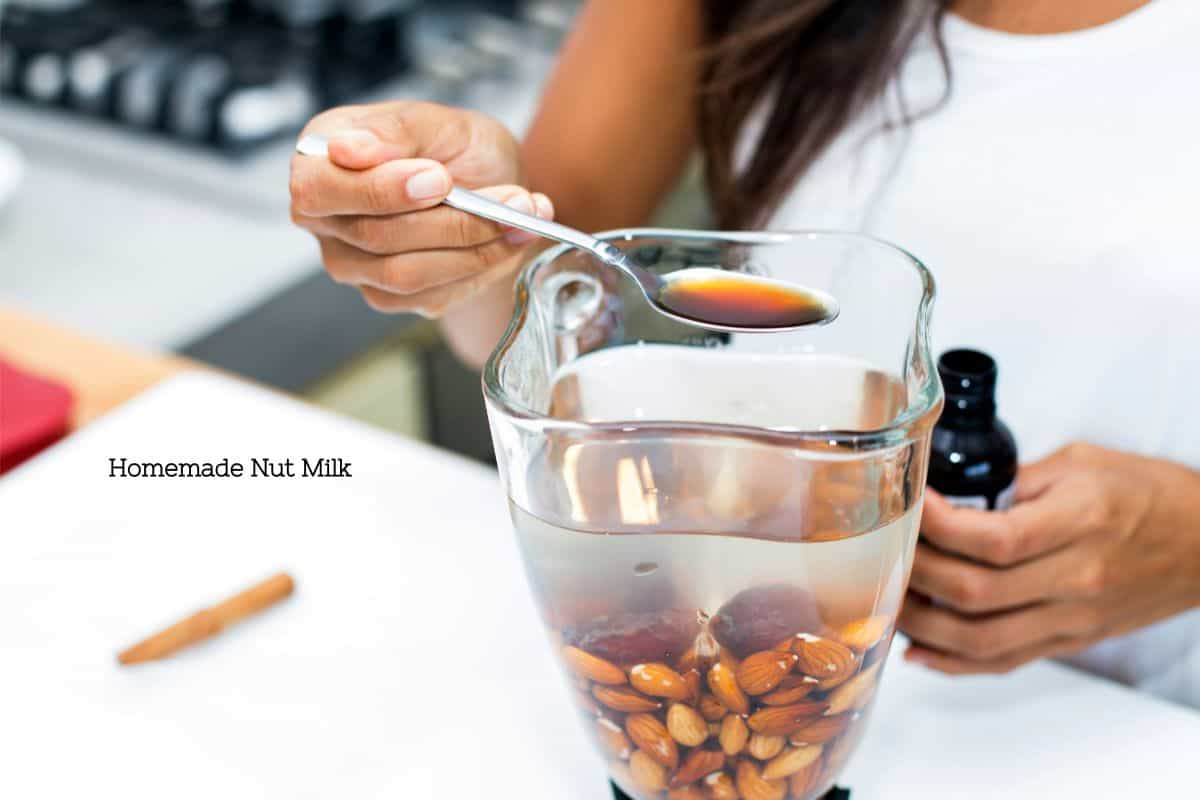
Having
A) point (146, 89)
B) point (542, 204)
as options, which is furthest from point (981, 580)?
point (146, 89)

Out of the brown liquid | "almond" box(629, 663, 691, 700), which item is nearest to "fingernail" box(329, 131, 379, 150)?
the brown liquid

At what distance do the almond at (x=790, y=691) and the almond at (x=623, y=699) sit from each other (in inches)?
1.5

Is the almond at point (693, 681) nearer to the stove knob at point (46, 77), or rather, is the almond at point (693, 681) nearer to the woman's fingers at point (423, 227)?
the woman's fingers at point (423, 227)

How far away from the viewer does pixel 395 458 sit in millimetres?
681

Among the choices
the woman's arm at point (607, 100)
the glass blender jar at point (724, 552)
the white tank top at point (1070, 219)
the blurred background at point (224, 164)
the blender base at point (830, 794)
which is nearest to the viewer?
the glass blender jar at point (724, 552)

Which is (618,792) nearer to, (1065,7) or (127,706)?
(127,706)

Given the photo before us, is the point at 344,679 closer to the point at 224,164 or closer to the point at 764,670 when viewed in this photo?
the point at 764,670

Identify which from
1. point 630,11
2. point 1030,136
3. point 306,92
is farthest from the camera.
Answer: point 306,92

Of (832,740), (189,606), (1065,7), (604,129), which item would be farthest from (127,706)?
(1065,7)

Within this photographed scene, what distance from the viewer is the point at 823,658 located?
0.40 m

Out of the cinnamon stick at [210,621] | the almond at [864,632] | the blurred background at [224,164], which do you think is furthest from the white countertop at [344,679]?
the blurred background at [224,164]

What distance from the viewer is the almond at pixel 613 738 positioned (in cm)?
43

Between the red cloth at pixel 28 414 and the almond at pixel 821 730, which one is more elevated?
the almond at pixel 821 730

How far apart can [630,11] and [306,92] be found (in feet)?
1.94
